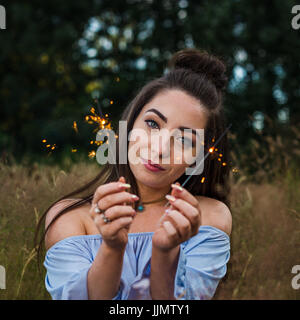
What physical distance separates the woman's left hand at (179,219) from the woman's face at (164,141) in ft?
1.02

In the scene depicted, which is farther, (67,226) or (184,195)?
(67,226)

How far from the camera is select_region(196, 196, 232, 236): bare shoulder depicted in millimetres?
1751

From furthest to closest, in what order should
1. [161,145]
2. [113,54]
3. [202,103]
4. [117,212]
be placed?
[113,54], [202,103], [161,145], [117,212]

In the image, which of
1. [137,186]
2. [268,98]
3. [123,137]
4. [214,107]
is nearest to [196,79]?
[214,107]

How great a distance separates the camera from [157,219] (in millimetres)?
1755

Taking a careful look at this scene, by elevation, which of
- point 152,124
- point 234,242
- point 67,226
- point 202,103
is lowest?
point 234,242

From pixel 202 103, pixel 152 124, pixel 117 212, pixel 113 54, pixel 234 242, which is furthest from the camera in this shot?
pixel 113 54

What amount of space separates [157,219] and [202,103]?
1.88ft

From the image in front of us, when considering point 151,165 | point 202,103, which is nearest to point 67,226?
point 151,165

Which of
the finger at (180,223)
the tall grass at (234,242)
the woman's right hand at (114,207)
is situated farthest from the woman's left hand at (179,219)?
the tall grass at (234,242)

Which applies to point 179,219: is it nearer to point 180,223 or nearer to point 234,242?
point 180,223

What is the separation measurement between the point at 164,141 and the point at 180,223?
43 cm

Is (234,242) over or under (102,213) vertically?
under
